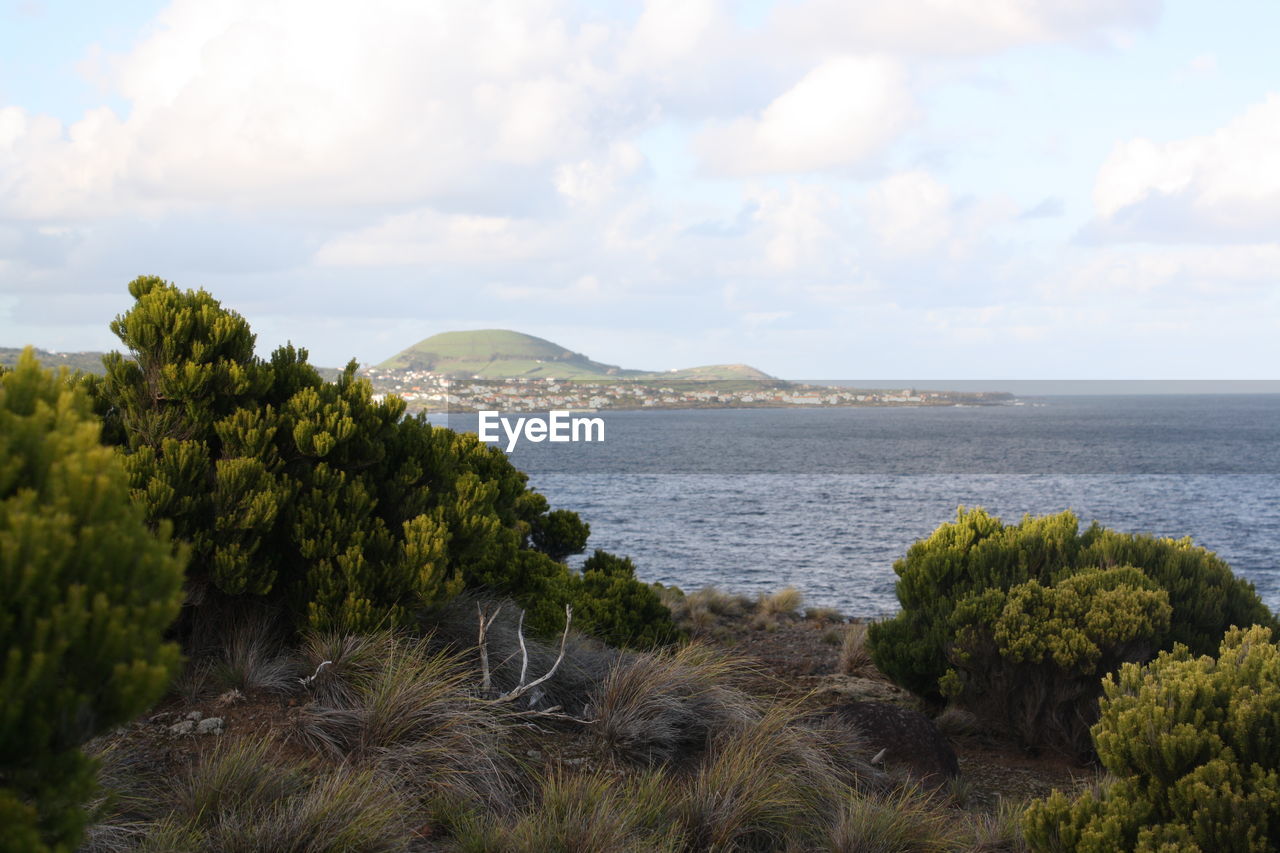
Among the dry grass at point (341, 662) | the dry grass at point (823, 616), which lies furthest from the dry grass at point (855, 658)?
the dry grass at point (341, 662)

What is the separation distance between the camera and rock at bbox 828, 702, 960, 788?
7.77 meters

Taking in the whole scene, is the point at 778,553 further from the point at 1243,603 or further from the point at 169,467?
the point at 169,467

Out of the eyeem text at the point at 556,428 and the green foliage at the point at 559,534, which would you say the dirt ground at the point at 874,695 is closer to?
the green foliage at the point at 559,534

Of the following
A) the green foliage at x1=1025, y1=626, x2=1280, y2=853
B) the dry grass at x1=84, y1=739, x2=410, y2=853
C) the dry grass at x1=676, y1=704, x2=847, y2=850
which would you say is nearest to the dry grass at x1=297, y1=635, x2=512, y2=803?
the dry grass at x1=84, y1=739, x2=410, y2=853

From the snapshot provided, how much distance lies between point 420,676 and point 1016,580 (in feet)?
22.1

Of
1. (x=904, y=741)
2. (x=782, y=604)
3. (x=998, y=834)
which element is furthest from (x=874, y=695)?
(x=782, y=604)

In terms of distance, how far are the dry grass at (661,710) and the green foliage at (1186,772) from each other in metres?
2.41

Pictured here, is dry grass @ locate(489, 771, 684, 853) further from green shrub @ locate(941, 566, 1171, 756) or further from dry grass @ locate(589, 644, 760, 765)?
green shrub @ locate(941, 566, 1171, 756)

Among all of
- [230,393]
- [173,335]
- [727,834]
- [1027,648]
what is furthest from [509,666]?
[1027,648]

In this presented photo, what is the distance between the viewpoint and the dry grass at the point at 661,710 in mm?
6480

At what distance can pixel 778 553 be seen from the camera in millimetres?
38344

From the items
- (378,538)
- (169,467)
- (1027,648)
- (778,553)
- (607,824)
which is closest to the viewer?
(607,824)

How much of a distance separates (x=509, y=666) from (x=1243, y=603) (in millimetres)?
7918

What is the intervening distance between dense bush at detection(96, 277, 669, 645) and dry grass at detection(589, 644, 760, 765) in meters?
1.48
